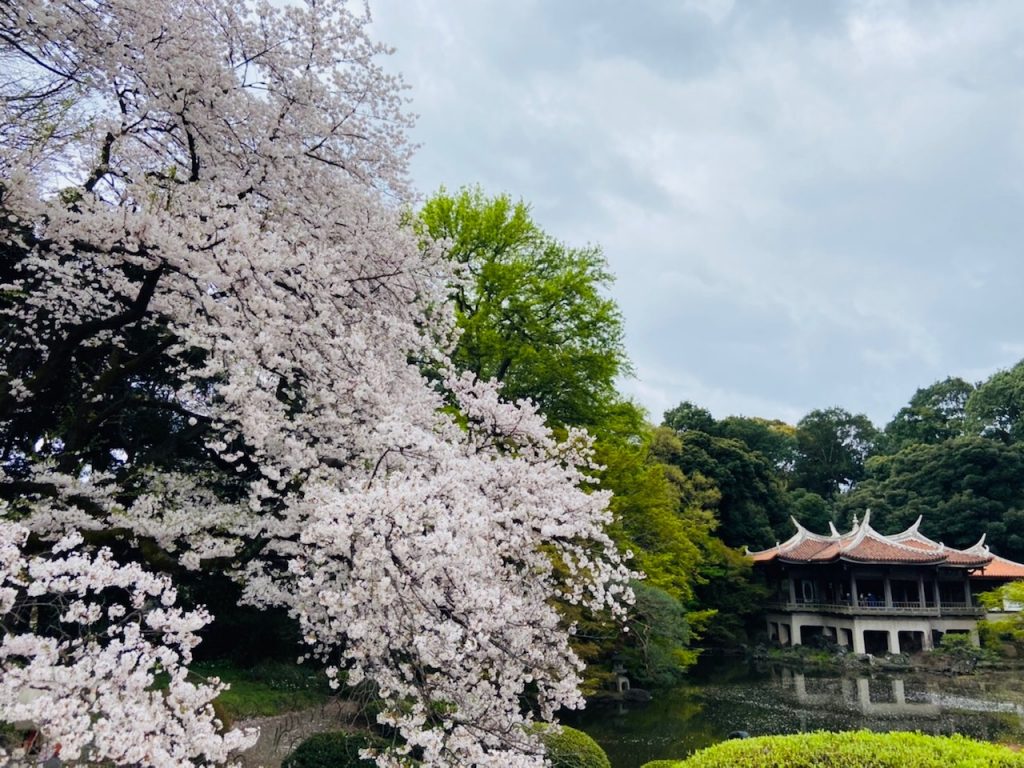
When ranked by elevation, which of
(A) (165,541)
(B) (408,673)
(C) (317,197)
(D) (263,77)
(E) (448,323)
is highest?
(D) (263,77)

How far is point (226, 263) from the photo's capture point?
5844 mm

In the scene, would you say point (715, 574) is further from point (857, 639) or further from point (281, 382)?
point (281, 382)

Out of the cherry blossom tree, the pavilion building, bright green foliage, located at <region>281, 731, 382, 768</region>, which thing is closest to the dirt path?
bright green foliage, located at <region>281, 731, 382, 768</region>

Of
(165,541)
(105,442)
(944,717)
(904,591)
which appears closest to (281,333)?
(165,541)

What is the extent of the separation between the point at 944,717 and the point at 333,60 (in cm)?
1934

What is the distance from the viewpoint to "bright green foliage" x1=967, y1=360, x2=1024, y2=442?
43.0 metres

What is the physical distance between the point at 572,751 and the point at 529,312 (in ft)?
37.6

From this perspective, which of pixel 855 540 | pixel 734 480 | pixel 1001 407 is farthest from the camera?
pixel 1001 407

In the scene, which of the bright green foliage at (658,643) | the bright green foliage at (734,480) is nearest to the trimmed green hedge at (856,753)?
the bright green foliage at (658,643)

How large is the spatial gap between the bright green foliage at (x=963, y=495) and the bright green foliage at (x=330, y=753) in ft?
121

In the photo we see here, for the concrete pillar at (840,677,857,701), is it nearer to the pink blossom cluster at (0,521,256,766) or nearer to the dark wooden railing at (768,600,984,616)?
the dark wooden railing at (768,600,984,616)

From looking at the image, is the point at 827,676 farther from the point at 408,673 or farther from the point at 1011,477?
the point at 408,673

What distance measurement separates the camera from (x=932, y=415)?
50.7 meters

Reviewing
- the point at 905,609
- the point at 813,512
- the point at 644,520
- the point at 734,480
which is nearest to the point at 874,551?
the point at 905,609
